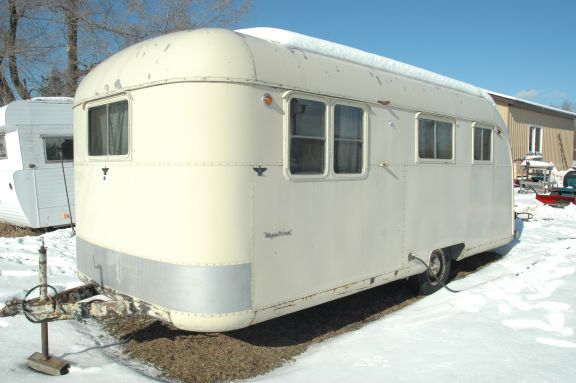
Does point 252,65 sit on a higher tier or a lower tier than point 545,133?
lower

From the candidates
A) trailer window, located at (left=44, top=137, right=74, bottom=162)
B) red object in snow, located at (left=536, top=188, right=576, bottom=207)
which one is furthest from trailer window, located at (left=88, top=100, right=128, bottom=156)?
red object in snow, located at (left=536, top=188, right=576, bottom=207)

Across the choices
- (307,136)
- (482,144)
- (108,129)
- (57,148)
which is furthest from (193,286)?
(57,148)

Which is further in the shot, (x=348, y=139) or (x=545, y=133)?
(x=545, y=133)

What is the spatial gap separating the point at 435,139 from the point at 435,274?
1.73 m

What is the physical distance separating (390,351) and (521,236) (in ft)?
21.7

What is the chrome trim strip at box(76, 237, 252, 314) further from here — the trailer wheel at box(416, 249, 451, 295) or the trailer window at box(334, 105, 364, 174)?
the trailer wheel at box(416, 249, 451, 295)

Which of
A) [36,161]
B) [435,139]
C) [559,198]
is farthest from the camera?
[559,198]

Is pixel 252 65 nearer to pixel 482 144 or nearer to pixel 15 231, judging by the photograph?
pixel 482 144

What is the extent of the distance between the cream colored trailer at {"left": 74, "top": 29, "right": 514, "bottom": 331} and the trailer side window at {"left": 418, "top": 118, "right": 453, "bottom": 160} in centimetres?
11

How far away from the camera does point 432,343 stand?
14.1 feet

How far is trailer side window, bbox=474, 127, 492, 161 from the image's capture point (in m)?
6.66

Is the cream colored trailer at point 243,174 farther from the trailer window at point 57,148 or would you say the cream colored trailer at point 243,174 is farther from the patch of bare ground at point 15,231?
the patch of bare ground at point 15,231

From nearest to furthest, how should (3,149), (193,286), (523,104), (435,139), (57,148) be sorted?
(193,286) < (435,139) < (57,148) < (3,149) < (523,104)

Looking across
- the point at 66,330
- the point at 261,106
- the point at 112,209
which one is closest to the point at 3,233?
the point at 66,330
